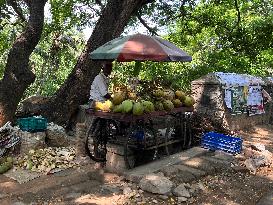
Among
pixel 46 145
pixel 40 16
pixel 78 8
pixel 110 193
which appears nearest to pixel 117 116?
pixel 110 193

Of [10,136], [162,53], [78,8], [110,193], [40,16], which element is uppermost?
[78,8]

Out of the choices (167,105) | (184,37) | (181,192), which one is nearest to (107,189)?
(181,192)

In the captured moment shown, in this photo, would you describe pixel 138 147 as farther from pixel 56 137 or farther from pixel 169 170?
pixel 56 137

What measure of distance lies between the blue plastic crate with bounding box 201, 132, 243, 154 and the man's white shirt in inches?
103

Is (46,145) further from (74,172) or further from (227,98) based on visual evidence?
(227,98)

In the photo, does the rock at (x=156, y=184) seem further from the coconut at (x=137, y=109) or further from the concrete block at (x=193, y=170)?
the coconut at (x=137, y=109)

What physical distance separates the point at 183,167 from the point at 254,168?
1.53 m

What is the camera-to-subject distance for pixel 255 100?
36.3 ft

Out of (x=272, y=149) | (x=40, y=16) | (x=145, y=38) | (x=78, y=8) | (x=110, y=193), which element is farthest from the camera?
(x=78, y=8)

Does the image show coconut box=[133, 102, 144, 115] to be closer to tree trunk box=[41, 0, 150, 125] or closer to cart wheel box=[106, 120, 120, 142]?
cart wheel box=[106, 120, 120, 142]

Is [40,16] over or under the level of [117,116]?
over

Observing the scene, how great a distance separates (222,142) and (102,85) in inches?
118

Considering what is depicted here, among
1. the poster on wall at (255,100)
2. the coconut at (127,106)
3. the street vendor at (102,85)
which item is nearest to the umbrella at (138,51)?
the street vendor at (102,85)

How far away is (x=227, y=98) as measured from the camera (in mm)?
9727
